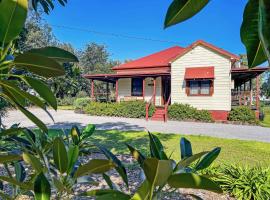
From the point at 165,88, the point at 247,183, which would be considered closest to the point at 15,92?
the point at 247,183

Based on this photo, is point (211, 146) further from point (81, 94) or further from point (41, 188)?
point (81, 94)

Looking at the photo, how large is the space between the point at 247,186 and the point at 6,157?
165 inches

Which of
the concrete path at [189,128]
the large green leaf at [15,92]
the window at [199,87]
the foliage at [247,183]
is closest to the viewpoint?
the large green leaf at [15,92]

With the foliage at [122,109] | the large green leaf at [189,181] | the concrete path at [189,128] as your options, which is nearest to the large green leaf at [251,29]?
the large green leaf at [189,181]

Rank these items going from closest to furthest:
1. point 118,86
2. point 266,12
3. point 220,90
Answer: point 266,12
point 220,90
point 118,86

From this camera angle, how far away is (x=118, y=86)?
78.7ft

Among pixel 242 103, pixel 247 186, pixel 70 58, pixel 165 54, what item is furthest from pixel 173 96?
pixel 70 58

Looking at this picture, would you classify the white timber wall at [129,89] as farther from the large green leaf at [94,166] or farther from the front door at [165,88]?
the large green leaf at [94,166]

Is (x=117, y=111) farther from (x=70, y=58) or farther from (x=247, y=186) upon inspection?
(x=70, y=58)

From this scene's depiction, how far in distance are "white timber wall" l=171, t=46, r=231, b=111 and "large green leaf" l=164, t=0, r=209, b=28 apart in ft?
60.6

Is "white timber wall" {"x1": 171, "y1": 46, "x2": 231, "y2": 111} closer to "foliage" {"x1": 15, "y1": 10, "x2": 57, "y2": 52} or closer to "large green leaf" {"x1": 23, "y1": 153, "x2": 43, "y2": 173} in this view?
"large green leaf" {"x1": 23, "y1": 153, "x2": 43, "y2": 173}

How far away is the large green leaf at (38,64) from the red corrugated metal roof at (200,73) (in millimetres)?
18155

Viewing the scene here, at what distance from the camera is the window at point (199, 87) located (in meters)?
18.7

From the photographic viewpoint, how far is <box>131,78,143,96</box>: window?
23016 millimetres
